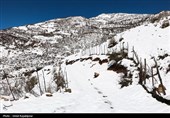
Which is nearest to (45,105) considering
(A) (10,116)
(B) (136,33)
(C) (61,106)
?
(C) (61,106)

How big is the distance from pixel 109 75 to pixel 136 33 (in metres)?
35.3


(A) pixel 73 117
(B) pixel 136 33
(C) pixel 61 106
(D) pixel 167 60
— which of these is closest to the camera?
(A) pixel 73 117

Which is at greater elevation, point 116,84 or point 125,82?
point 125,82

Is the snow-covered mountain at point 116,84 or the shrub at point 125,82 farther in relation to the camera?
the shrub at point 125,82

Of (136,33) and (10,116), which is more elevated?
(136,33)

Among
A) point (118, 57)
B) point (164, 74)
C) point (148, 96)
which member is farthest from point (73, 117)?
point (118, 57)

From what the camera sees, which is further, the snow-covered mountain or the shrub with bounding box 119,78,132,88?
the shrub with bounding box 119,78,132,88

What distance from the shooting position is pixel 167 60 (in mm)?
41562

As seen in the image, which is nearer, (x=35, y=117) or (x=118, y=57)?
(x=35, y=117)

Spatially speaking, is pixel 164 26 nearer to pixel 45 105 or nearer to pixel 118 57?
pixel 118 57

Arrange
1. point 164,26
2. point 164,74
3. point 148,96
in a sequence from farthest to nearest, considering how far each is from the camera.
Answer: point 164,26 < point 164,74 < point 148,96

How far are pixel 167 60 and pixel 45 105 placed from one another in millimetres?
26542

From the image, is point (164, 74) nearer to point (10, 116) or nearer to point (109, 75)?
point (109, 75)

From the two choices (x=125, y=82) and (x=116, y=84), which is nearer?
(x=125, y=82)
